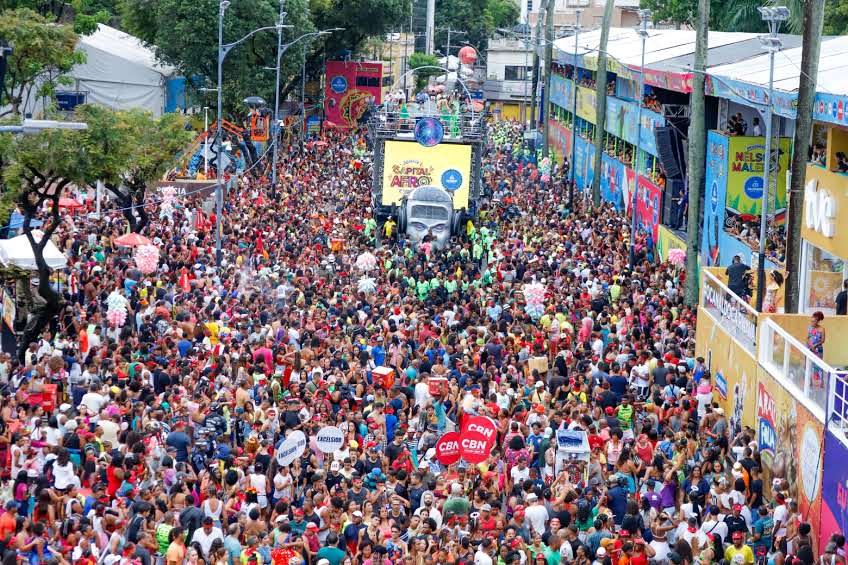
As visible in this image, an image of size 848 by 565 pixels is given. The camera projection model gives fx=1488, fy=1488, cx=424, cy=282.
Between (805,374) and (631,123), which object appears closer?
(805,374)

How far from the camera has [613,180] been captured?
51.8 meters

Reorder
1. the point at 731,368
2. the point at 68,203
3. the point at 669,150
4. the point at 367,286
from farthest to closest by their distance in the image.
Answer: the point at 669,150 < the point at 68,203 < the point at 367,286 < the point at 731,368

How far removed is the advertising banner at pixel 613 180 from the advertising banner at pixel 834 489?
3199 cm

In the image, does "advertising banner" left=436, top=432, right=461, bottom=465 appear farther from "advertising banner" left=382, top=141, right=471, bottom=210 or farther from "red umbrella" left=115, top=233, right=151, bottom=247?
"advertising banner" left=382, top=141, right=471, bottom=210

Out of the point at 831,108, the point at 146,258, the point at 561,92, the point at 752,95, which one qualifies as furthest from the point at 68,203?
the point at 561,92

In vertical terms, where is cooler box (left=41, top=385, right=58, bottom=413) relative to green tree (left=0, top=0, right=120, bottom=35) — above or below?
below

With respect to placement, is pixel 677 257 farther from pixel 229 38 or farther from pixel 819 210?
pixel 229 38

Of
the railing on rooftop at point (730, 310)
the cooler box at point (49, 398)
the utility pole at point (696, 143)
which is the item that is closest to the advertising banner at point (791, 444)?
the railing on rooftop at point (730, 310)

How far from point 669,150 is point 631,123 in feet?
25.7

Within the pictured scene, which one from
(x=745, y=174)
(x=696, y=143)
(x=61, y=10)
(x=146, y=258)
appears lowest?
(x=146, y=258)

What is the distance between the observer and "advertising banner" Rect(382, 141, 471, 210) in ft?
149

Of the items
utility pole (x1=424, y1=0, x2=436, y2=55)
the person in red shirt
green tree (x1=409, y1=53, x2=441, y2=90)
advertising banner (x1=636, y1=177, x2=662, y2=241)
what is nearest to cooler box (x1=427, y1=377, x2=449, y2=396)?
the person in red shirt

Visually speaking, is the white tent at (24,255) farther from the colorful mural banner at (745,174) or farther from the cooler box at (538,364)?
the colorful mural banner at (745,174)

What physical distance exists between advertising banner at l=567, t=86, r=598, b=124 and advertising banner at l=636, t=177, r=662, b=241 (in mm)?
13122
